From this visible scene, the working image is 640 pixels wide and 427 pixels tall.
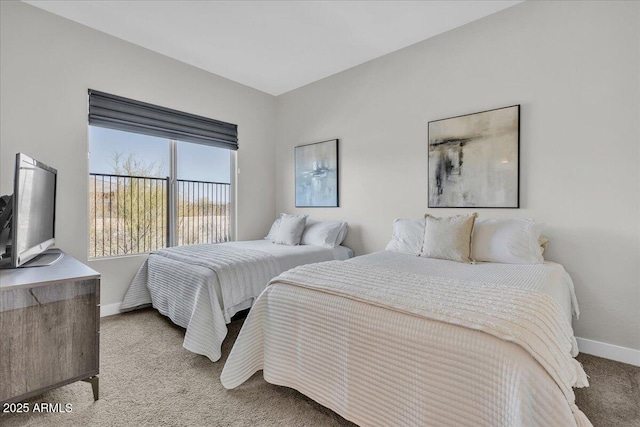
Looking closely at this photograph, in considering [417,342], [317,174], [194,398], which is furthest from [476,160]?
[194,398]

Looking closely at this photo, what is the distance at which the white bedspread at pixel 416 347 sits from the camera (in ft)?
3.16

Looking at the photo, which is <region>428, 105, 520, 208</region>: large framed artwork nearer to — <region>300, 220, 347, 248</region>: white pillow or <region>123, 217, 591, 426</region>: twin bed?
<region>123, 217, 591, 426</region>: twin bed

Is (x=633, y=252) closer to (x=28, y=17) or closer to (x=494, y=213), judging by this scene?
(x=494, y=213)

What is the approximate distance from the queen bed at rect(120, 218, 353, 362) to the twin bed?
0.02 metres

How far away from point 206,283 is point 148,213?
64.4 inches

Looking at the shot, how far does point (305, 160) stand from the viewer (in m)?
4.00

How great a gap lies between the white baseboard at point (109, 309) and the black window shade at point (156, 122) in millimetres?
1746

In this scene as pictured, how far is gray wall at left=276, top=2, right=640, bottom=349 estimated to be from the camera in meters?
2.04

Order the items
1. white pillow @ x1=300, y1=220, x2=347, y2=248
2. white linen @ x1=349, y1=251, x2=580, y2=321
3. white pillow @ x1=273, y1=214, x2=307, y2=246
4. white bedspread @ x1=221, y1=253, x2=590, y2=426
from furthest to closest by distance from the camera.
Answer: white pillow @ x1=273, y1=214, x2=307, y2=246, white pillow @ x1=300, y1=220, x2=347, y2=248, white linen @ x1=349, y1=251, x2=580, y2=321, white bedspread @ x1=221, y1=253, x2=590, y2=426

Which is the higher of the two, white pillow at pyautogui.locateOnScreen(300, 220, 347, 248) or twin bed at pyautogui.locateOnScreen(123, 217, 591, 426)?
white pillow at pyautogui.locateOnScreen(300, 220, 347, 248)

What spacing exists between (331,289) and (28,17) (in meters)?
3.32

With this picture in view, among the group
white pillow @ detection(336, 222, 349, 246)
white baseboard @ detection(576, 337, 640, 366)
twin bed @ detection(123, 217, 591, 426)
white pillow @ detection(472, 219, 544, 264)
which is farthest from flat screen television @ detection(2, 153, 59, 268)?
white baseboard @ detection(576, 337, 640, 366)

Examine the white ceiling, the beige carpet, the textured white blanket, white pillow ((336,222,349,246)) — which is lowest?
the beige carpet

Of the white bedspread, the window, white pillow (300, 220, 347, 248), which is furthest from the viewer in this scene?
white pillow (300, 220, 347, 248)
